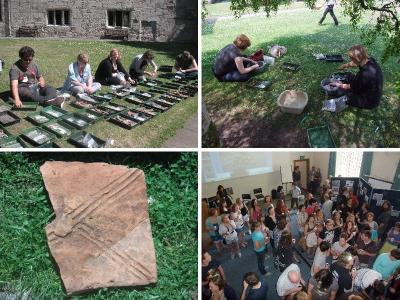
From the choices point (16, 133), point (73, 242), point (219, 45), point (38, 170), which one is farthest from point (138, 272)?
point (219, 45)

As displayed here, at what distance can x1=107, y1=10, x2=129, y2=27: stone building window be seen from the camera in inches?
164

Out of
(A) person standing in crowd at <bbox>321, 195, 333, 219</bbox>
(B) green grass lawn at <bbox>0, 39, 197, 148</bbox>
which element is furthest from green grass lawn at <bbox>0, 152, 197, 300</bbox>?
(A) person standing in crowd at <bbox>321, 195, 333, 219</bbox>

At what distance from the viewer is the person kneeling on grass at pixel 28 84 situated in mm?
3342

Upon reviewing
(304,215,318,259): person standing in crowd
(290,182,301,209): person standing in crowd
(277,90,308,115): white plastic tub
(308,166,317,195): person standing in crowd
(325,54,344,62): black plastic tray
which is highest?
(325,54,344,62): black plastic tray

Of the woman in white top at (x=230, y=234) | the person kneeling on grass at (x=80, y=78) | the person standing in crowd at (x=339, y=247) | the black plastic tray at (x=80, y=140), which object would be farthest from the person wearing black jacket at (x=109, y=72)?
the person standing in crowd at (x=339, y=247)

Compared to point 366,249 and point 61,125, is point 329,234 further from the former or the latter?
point 61,125

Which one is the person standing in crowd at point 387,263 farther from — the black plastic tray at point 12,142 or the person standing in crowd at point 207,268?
the black plastic tray at point 12,142

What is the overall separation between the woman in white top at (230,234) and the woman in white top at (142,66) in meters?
1.66

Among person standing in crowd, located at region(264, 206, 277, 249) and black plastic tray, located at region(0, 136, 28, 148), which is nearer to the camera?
black plastic tray, located at region(0, 136, 28, 148)

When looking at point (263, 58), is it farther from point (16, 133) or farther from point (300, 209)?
point (16, 133)

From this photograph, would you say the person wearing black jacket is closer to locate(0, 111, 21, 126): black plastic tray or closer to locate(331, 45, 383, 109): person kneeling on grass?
locate(0, 111, 21, 126): black plastic tray

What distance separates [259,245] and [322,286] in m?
0.63

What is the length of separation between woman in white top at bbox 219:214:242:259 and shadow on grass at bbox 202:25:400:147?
0.73 m

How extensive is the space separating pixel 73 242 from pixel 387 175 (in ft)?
8.58
